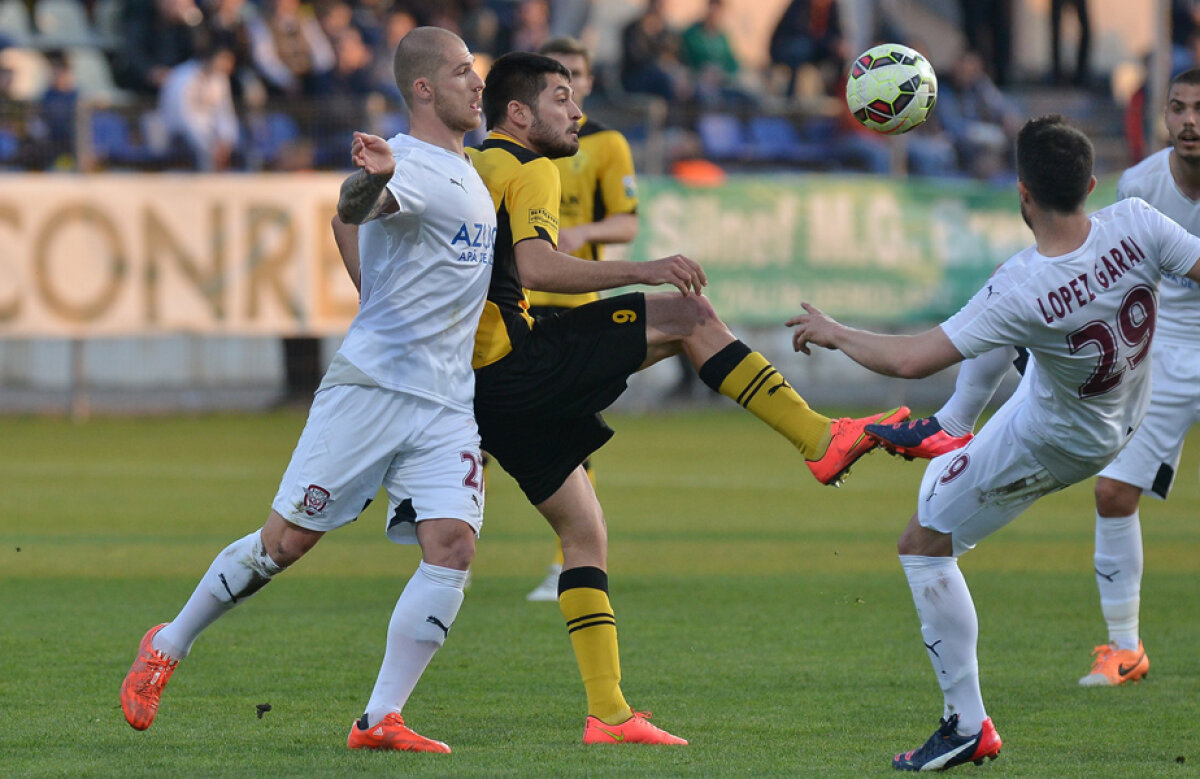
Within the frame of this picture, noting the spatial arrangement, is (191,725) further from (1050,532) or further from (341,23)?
(341,23)

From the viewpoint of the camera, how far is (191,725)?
6055 mm

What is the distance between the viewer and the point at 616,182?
9156 mm

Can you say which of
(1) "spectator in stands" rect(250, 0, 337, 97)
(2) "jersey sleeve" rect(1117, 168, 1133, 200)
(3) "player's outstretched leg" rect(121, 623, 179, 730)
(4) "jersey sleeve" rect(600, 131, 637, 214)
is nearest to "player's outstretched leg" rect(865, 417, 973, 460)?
(2) "jersey sleeve" rect(1117, 168, 1133, 200)

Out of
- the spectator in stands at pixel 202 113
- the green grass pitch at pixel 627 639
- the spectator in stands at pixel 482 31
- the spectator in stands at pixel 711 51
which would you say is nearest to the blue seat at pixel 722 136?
the spectator in stands at pixel 711 51

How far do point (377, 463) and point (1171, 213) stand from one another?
359 centimetres

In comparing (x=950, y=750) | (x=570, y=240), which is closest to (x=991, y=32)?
(x=570, y=240)

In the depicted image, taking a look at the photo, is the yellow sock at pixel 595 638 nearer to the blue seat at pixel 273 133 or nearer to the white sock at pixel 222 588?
the white sock at pixel 222 588

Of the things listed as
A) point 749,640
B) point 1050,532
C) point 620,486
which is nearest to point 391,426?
point 749,640

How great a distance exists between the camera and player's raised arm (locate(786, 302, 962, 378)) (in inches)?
207

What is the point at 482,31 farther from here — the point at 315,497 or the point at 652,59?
the point at 315,497

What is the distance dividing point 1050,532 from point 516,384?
264 inches

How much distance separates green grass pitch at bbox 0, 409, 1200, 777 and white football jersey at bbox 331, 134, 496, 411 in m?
1.21

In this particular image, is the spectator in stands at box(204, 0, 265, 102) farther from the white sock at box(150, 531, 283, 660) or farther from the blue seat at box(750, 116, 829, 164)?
the white sock at box(150, 531, 283, 660)

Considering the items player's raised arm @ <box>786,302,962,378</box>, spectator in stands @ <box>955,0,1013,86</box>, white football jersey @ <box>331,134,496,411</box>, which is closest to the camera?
player's raised arm @ <box>786,302,962,378</box>
